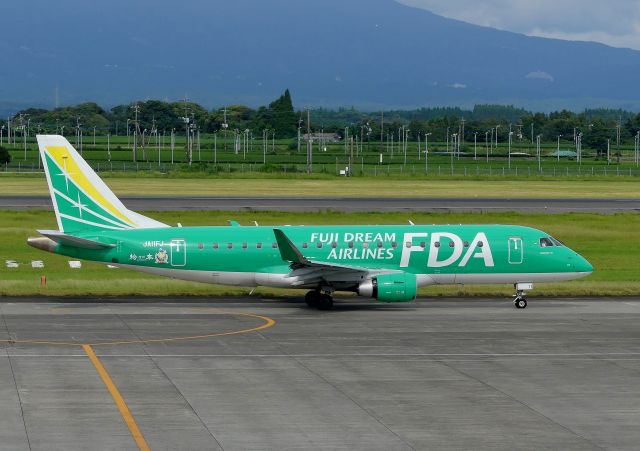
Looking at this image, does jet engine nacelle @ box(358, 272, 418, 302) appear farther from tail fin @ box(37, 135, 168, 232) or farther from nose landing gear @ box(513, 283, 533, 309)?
tail fin @ box(37, 135, 168, 232)

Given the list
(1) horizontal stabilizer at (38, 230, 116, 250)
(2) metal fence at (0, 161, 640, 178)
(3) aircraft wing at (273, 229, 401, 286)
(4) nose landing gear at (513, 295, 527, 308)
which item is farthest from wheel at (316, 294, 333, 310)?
(2) metal fence at (0, 161, 640, 178)

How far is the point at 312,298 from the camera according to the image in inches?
1832

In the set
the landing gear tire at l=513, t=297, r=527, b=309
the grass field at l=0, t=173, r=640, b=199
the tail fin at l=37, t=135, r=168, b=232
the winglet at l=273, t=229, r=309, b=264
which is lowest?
the landing gear tire at l=513, t=297, r=527, b=309

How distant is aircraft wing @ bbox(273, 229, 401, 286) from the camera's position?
4441 centimetres

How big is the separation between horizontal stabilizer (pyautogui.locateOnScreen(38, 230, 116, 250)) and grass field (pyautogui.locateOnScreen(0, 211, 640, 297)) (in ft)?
14.7

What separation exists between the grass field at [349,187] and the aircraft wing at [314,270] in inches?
2422

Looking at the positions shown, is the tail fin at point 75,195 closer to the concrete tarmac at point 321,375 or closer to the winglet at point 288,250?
the concrete tarmac at point 321,375

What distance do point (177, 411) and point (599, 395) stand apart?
1057 cm

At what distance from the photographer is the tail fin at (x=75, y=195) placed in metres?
46.5

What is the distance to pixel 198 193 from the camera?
108 m

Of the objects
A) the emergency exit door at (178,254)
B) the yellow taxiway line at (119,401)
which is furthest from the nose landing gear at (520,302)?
the yellow taxiway line at (119,401)

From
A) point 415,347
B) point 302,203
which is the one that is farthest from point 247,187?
point 415,347

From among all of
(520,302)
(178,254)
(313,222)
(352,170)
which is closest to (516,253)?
(520,302)

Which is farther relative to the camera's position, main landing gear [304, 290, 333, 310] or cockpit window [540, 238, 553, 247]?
cockpit window [540, 238, 553, 247]
